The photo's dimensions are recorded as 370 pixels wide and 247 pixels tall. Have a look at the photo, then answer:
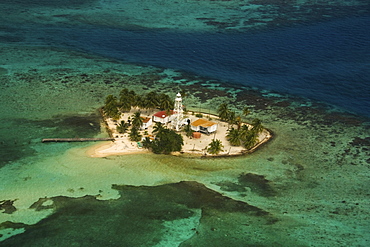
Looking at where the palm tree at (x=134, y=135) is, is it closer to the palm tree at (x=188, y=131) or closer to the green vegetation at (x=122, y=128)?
the green vegetation at (x=122, y=128)

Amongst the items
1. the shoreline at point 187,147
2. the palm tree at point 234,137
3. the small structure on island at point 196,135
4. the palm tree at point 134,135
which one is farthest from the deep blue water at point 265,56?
the palm tree at point 134,135

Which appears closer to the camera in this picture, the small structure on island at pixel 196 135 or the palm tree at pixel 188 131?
the palm tree at pixel 188 131

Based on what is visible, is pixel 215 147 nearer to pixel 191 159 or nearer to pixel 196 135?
pixel 191 159

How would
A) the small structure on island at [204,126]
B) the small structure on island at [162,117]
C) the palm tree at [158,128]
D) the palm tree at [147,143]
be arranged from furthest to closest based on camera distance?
1. the small structure on island at [162,117]
2. the small structure on island at [204,126]
3. the palm tree at [158,128]
4. the palm tree at [147,143]

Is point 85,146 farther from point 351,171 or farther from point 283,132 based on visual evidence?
point 351,171

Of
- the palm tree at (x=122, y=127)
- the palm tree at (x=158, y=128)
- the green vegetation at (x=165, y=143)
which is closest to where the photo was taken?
the green vegetation at (x=165, y=143)

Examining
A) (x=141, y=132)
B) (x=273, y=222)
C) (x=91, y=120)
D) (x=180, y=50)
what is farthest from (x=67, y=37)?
(x=273, y=222)
